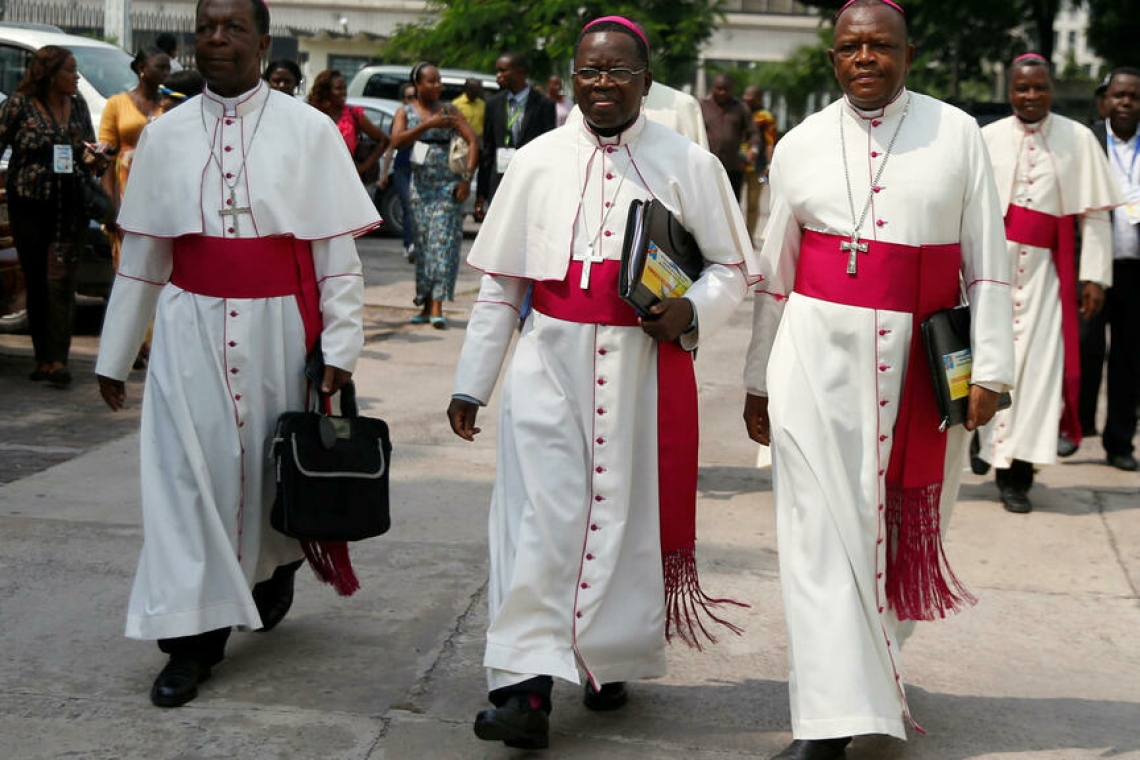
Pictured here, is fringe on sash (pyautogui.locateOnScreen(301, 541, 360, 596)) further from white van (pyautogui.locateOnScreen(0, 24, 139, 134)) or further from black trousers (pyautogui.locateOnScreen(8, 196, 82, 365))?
white van (pyautogui.locateOnScreen(0, 24, 139, 134))

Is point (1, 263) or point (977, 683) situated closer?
point (977, 683)

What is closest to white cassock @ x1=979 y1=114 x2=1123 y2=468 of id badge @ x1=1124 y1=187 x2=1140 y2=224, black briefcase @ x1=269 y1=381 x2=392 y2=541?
id badge @ x1=1124 y1=187 x2=1140 y2=224

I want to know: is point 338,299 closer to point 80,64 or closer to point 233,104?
point 233,104

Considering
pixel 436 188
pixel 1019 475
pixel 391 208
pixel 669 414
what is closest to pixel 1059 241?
pixel 1019 475

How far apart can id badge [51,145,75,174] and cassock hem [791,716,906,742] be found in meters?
6.34

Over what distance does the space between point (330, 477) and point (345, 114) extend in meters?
8.76

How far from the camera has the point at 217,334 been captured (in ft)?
15.8

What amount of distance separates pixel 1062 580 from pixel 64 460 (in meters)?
4.40

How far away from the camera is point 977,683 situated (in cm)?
510

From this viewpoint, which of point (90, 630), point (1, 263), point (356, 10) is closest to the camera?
point (90, 630)

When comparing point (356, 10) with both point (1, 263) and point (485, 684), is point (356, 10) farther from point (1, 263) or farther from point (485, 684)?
point (485, 684)

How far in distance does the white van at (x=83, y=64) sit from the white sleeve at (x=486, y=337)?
898cm

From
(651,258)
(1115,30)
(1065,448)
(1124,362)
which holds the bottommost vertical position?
(1065,448)

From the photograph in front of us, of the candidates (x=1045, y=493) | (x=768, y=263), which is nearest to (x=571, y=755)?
(x=768, y=263)
